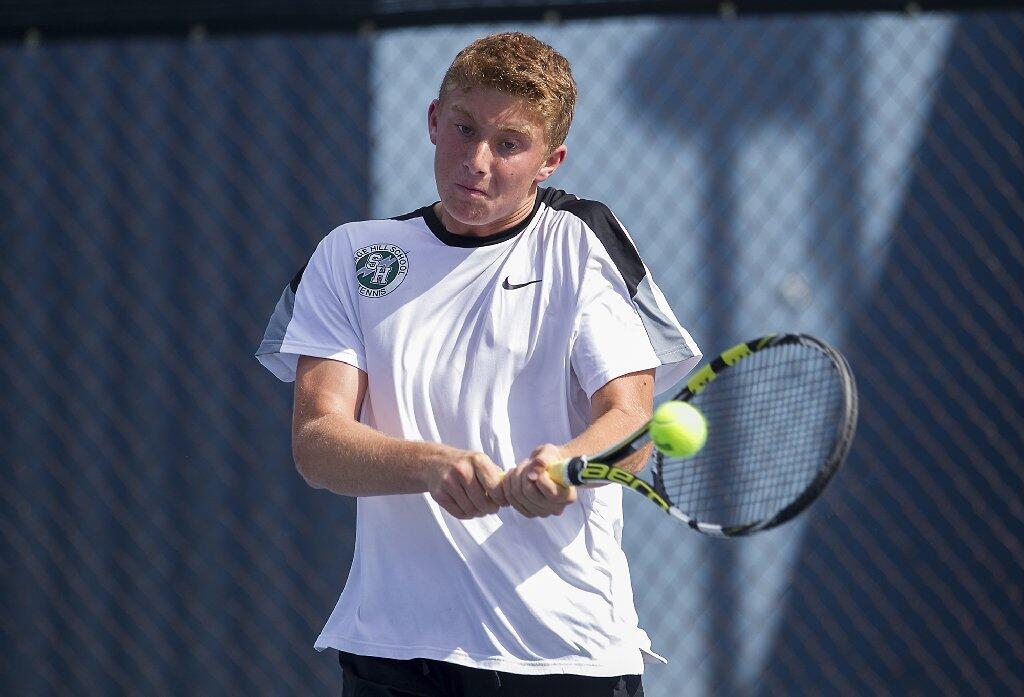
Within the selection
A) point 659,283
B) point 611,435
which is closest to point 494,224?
point 611,435

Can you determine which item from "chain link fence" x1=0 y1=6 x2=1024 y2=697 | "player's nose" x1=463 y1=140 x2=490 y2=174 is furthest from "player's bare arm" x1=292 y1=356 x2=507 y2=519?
"chain link fence" x1=0 y1=6 x2=1024 y2=697

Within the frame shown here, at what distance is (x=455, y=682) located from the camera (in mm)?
1736

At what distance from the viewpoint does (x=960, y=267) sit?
3.57 m

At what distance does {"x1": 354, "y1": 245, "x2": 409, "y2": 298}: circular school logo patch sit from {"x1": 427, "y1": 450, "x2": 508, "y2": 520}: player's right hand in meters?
0.36

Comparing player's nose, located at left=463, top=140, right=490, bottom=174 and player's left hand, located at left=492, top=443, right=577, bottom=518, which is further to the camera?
player's nose, located at left=463, top=140, right=490, bottom=174

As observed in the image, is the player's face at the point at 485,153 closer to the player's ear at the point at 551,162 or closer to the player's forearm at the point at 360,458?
the player's ear at the point at 551,162

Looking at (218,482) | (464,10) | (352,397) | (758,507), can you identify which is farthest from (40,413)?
(758,507)

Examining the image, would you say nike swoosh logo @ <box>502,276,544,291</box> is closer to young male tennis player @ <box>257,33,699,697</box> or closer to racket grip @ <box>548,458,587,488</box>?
young male tennis player @ <box>257,33,699,697</box>

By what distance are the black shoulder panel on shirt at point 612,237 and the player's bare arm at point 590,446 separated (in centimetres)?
15

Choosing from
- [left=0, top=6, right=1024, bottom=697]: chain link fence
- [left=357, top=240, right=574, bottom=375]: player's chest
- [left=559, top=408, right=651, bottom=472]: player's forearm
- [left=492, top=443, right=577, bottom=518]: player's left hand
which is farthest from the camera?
[left=0, top=6, right=1024, bottom=697]: chain link fence

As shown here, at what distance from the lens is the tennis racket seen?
1.62 m

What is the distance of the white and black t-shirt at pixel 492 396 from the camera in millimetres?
1727

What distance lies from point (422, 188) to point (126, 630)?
60.7 inches

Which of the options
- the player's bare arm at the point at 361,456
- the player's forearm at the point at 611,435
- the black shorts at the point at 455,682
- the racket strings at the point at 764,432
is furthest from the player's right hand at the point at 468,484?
the racket strings at the point at 764,432
